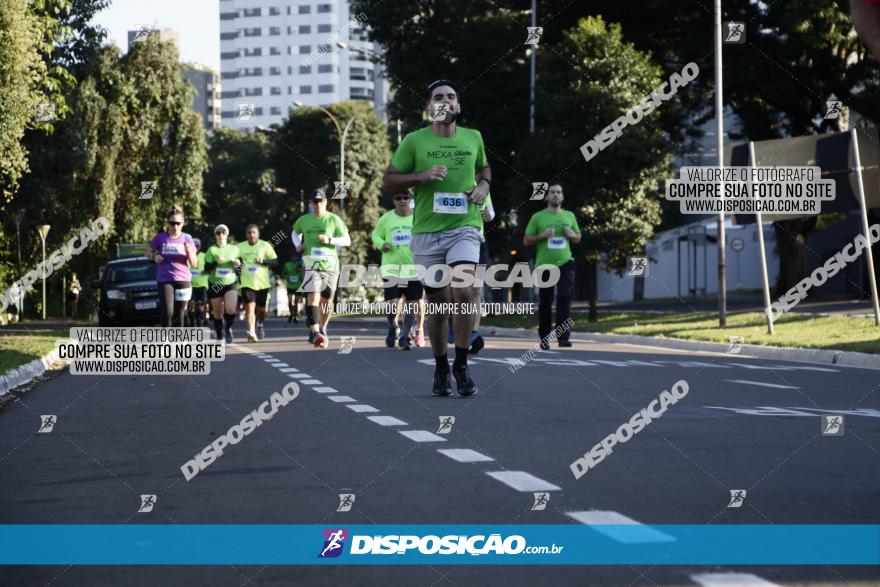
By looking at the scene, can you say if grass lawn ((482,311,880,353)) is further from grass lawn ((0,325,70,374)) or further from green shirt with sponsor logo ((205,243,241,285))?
grass lawn ((0,325,70,374))

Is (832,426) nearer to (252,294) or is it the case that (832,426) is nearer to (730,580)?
(730,580)

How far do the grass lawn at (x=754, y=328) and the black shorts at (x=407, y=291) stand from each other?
5.19 metres

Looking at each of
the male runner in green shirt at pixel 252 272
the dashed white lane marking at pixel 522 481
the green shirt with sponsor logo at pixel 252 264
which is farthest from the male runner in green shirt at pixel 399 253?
the dashed white lane marking at pixel 522 481

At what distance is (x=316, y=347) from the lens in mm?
21266

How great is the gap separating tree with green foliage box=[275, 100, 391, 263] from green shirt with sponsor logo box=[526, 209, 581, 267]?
59.2 metres

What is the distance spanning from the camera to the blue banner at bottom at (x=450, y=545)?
4848 mm

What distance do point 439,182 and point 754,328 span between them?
48.2 feet

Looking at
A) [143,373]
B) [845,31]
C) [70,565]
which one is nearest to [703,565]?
[70,565]

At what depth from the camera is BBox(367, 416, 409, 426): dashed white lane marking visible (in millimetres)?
9477

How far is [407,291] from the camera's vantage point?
2017 centimetres

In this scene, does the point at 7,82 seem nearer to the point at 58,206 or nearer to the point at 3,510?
the point at 3,510

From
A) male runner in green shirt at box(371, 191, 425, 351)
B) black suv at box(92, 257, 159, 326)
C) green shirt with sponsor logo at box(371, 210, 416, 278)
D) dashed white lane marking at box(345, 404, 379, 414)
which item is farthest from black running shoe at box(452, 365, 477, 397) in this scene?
black suv at box(92, 257, 159, 326)

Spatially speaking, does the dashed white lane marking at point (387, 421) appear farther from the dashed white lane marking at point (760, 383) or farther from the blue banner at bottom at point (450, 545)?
the dashed white lane marking at point (760, 383)

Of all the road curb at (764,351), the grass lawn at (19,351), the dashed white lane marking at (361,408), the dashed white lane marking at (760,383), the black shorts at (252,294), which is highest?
the black shorts at (252,294)
